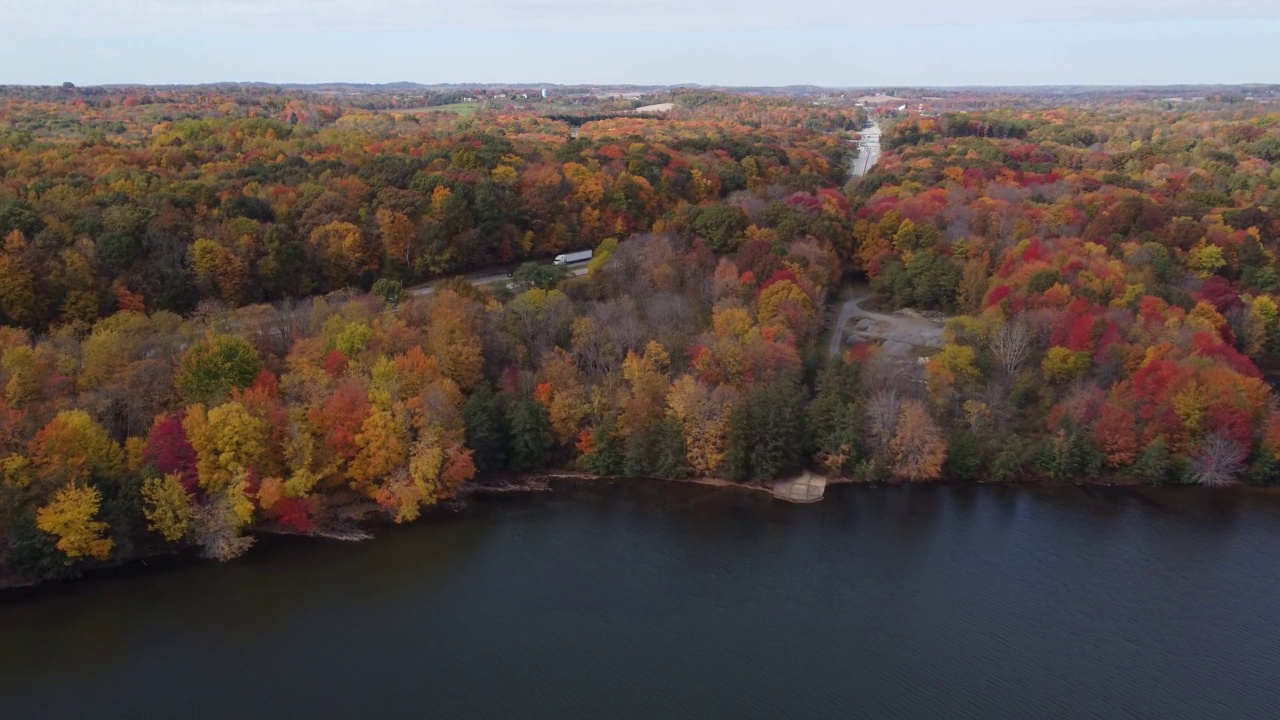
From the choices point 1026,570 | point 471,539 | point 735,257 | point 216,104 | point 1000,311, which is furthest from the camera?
point 216,104

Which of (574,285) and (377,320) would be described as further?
(574,285)

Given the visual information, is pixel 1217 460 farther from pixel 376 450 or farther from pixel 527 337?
pixel 376 450

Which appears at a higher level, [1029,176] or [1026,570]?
[1029,176]

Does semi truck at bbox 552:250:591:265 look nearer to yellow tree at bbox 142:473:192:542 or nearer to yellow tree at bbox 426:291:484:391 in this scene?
yellow tree at bbox 426:291:484:391

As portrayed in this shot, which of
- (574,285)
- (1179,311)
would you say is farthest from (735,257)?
(1179,311)

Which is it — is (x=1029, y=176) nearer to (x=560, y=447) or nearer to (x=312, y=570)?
(x=560, y=447)

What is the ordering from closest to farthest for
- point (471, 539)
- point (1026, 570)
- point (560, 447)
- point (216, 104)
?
1. point (1026, 570)
2. point (471, 539)
3. point (560, 447)
4. point (216, 104)
